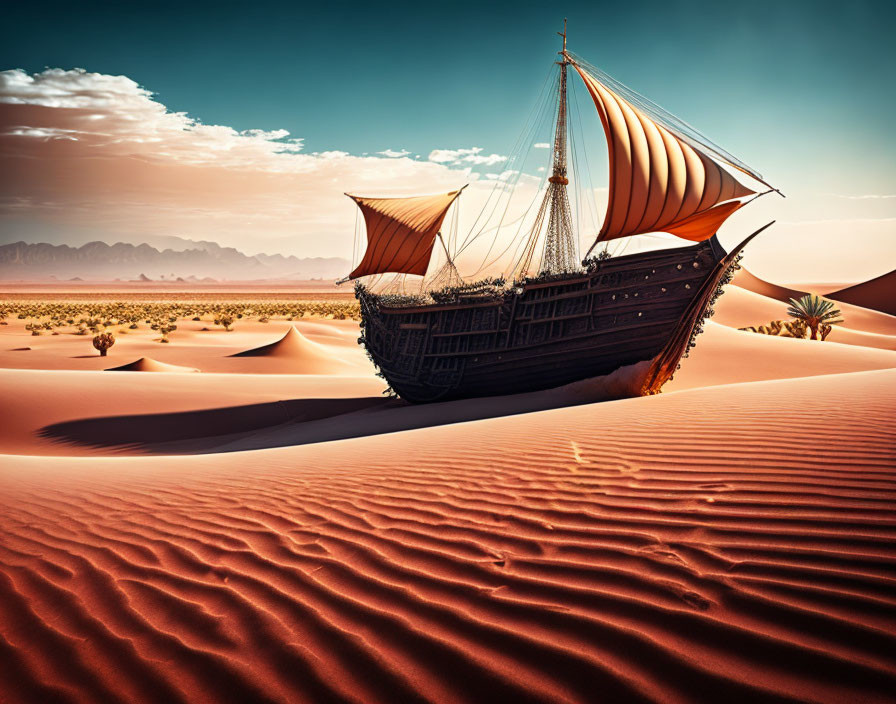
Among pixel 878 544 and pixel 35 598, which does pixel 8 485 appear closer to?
pixel 35 598

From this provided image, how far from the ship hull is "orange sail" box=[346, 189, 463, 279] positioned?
6.03 meters

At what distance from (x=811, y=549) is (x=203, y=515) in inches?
155

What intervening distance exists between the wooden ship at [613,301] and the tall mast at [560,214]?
348 inches

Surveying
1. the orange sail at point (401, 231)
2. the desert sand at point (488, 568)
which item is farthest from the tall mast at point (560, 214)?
the desert sand at point (488, 568)

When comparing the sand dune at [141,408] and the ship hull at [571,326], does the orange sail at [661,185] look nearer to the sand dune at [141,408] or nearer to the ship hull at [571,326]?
the ship hull at [571,326]

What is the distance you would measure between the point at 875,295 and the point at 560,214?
52.1 metres

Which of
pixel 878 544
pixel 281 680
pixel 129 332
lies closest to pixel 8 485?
pixel 281 680

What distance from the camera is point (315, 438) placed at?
11039mm

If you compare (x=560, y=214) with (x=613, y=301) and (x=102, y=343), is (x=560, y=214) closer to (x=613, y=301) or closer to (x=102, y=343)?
(x=613, y=301)

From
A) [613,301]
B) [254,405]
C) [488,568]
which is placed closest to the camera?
[488,568]

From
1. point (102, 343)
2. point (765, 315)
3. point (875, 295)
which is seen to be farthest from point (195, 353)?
point (875, 295)

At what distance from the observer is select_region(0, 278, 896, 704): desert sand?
81.3 inches

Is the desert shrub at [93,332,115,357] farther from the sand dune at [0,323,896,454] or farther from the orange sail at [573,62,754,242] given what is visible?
the orange sail at [573,62,754,242]

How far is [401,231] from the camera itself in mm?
19969
